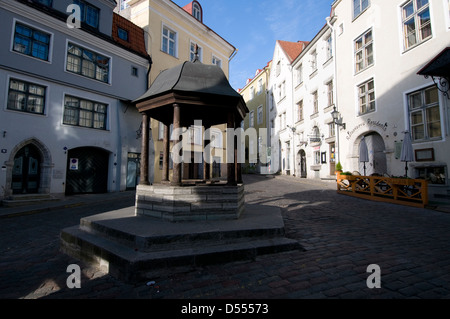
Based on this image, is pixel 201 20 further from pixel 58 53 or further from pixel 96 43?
pixel 58 53

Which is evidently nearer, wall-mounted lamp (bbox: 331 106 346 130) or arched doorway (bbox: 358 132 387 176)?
arched doorway (bbox: 358 132 387 176)

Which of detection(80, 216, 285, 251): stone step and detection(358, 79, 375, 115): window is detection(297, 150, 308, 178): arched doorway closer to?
detection(358, 79, 375, 115): window

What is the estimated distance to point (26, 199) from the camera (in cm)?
1052

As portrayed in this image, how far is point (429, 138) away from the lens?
34.4ft

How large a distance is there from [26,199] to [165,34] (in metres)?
14.2

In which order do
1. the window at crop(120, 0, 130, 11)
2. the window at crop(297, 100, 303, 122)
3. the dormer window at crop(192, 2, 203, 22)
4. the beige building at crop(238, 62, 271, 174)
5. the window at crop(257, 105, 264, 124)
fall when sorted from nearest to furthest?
the window at crop(120, 0, 130, 11)
the dormer window at crop(192, 2, 203, 22)
the window at crop(297, 100, 303, 122)
the beige building at crop(238, 62, 271, 174)
the window at crop(257, 105, 264, 124)

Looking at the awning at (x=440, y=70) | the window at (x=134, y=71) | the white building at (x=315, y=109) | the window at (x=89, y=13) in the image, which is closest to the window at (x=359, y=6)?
the white building at (x=315, y=109)

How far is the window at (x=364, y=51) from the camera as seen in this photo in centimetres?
1435

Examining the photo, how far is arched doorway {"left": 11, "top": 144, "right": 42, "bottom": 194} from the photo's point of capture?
1115 cm

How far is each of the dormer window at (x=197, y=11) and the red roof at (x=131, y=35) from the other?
7.02 meters

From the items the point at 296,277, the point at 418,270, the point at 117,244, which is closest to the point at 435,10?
the point at 418,270

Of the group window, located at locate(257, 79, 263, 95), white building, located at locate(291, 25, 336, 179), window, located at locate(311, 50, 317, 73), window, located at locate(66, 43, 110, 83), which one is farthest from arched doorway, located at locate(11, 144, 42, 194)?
window, located at locate(257, 79, 263, 95)

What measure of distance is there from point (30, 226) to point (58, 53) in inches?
376

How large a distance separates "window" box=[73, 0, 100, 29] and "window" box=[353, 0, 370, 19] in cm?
1593
